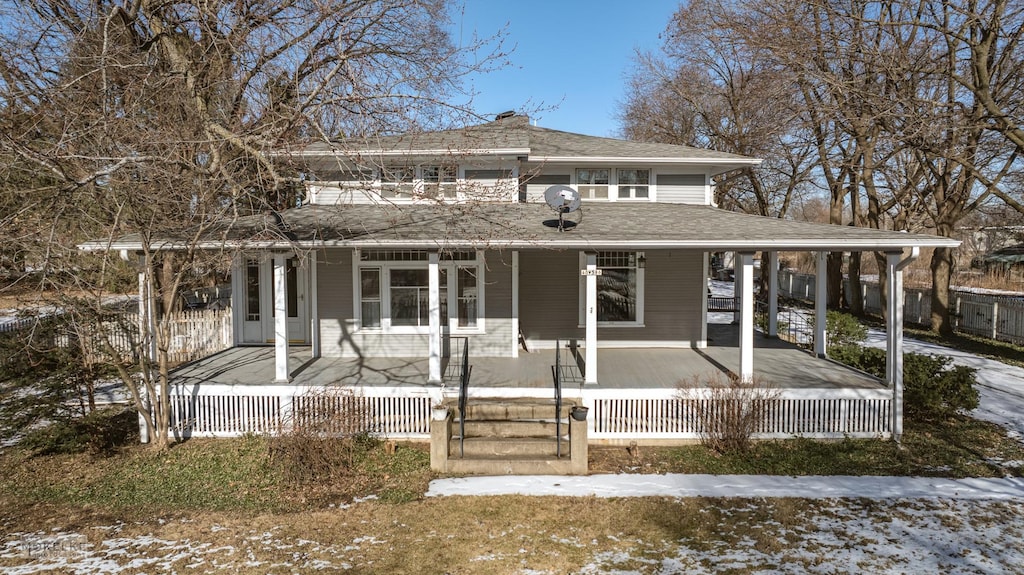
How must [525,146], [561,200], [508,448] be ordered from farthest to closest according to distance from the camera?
[525,146] → [561,200] → [508,448]

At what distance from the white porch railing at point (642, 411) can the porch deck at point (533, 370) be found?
0.73 ft

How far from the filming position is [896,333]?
8.04 m

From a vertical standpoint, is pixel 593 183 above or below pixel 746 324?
above

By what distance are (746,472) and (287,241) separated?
272 inches

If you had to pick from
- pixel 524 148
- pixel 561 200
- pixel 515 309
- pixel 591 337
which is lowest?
pixel 591 337

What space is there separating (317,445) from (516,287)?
192 inches

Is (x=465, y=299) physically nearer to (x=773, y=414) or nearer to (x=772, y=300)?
(x=773, y=414)

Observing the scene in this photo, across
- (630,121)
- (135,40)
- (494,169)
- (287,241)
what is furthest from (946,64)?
(630,121)

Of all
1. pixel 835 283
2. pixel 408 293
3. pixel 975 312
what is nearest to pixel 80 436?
pixel 408 293

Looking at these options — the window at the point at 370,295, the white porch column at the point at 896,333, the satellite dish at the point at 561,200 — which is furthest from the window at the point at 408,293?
the white porch column at the point at 896,333

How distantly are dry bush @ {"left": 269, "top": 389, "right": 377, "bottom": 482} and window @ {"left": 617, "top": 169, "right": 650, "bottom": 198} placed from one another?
7.57 meters

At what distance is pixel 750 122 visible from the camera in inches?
965

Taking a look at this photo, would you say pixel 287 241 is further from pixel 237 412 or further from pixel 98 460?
pixel 98 460

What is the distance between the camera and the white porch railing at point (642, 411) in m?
7.97
